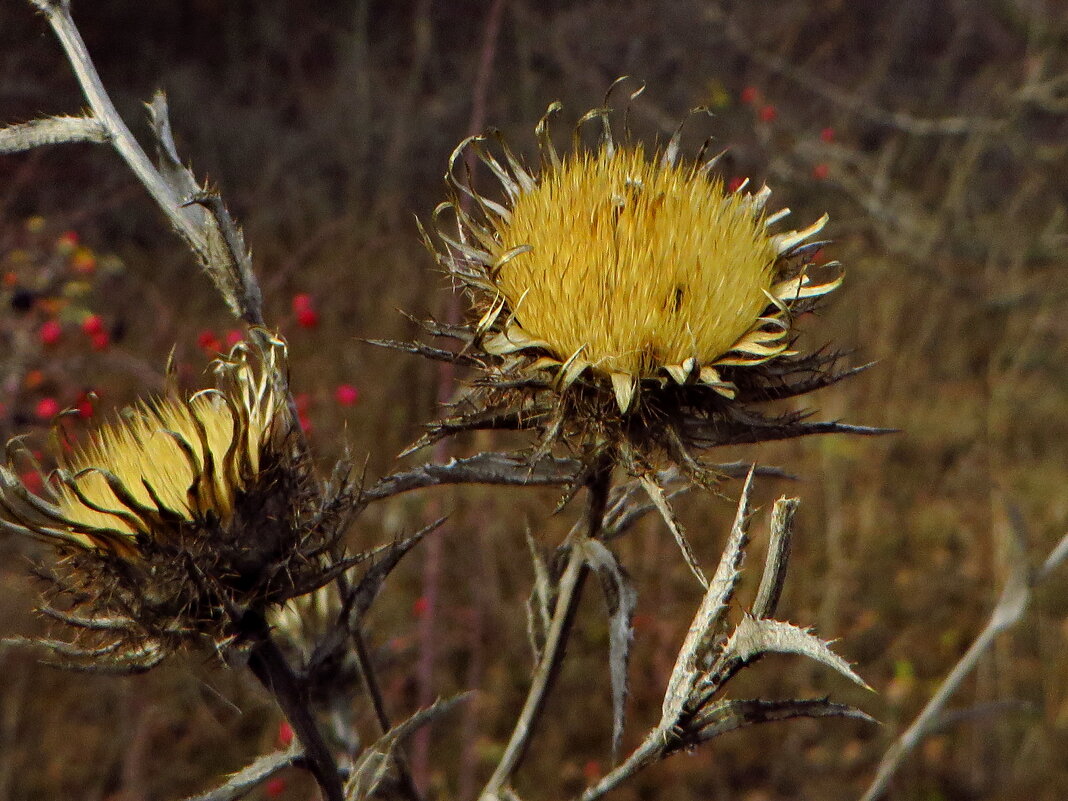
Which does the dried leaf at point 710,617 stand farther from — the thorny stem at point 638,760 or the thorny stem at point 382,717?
the thorny stem at point 382,717

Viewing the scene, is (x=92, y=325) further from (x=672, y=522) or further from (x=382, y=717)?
(x=672, y=522)

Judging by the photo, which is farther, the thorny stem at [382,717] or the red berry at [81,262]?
the red berry at [81,262]

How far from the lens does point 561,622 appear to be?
145 centimetres

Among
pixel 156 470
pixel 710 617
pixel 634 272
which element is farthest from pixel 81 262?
pixel 710 617

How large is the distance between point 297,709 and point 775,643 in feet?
2.17

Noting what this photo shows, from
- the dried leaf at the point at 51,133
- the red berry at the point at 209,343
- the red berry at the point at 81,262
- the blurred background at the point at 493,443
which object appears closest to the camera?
the dried leaf at the point at 51,133

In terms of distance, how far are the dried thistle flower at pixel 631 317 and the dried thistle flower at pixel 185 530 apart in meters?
0.22

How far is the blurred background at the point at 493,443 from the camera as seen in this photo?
4.25 metres

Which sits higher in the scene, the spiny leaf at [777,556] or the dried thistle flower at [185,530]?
the dried thistle flower at [185,530]

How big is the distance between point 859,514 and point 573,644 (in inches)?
81.8

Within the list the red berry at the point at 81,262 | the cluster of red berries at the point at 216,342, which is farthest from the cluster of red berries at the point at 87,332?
the cluster of red berries at the point at 216,342

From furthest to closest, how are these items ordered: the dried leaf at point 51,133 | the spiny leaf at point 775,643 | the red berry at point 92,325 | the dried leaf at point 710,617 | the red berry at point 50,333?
the red berry at point 50,333, the red berry at point 92,325, the dried leaf at point 51,133, the dried leaf at point 710,617, the spiny leaf at point 775,643

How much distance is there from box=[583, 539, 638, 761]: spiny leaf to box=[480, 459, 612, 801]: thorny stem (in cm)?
4

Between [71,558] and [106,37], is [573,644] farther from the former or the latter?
[106,37]
